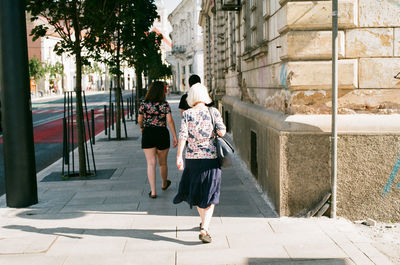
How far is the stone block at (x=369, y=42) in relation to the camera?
6227mm

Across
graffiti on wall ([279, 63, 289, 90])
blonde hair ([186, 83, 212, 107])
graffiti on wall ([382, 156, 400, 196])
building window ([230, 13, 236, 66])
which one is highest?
building window ([230, 13, 236, 66])

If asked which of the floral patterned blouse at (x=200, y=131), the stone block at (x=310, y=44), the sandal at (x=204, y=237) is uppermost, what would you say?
the stone block at (x=310, y=44)

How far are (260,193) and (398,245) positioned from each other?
278 cm

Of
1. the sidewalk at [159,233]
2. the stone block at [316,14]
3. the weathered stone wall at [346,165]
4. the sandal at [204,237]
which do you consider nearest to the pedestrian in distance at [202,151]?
the sandal at [204,237]

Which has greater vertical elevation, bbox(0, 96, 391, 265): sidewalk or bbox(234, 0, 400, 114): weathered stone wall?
bbox(234, 0, 400, 114): weathered stone wall

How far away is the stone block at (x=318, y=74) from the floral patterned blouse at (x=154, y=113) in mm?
2282

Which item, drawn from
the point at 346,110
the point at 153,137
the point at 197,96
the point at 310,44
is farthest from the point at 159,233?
the point at 310,44

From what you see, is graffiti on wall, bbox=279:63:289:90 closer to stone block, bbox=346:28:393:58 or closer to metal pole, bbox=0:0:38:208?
stone block, bbox=346:28:393:58

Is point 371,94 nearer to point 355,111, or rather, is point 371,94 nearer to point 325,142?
point 355,111

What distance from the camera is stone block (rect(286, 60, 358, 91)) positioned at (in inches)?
246

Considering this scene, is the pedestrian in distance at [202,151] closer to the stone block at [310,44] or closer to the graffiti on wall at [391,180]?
the stone block at [310,44]

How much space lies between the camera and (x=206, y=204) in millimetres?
5508

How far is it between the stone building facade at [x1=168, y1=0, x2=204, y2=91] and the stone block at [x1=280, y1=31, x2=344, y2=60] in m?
48.3

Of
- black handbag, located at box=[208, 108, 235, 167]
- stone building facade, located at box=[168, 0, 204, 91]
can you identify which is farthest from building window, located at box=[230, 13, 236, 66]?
stone building facade, located at box=[168, 0, 204, 91]
